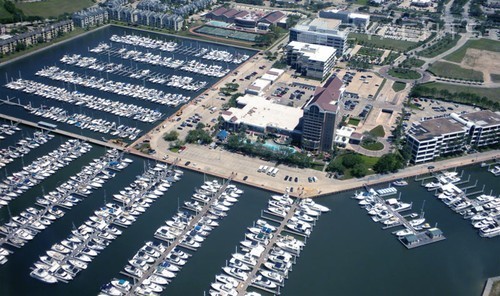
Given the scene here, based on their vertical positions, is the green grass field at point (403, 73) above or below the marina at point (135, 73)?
above

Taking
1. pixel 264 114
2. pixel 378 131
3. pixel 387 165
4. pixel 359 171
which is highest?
pixel 264 114

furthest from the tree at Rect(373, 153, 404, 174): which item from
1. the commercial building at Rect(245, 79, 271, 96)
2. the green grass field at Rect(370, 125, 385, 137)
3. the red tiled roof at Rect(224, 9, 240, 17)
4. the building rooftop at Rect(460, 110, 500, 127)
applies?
the red tiled roof at Rect(224, 9, 240, 17)

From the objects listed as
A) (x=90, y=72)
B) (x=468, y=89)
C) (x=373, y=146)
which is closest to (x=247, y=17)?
(x=90, y=72)

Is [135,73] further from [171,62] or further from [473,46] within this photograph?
[473,46]

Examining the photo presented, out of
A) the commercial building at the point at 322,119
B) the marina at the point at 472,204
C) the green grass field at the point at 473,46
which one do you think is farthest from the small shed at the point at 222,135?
the green grass field at the point at 473,46

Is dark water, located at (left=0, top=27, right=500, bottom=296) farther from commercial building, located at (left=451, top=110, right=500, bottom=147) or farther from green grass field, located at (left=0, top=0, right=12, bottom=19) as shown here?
green grass field, located at (left=0, top=0, right=12, bottom=19)

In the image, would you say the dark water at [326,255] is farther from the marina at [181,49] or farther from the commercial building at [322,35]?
the commercial building at [322,35]

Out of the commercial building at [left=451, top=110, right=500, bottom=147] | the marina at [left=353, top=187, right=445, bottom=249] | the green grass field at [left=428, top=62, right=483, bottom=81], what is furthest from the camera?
the green grass field at [left=428, top=62, right=483, bottom=81]
